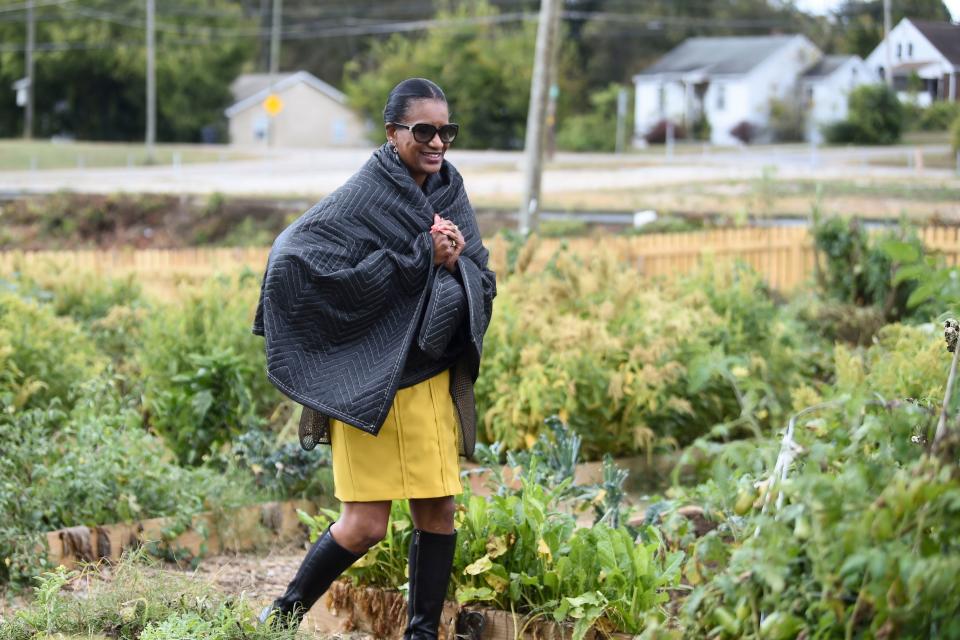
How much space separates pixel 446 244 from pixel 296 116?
6665 cm

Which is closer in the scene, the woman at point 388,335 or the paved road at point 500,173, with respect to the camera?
the woman at point 388,335

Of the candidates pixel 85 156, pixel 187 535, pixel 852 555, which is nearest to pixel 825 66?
pixel 187 535

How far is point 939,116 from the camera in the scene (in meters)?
11.7

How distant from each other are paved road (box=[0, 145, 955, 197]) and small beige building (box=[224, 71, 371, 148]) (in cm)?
1794

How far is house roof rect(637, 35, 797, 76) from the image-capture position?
136 feet

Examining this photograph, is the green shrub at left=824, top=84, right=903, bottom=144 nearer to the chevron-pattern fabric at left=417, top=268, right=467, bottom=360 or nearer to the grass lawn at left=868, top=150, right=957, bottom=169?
the grass lawn at left=868, top=150, right=957, bottom=169

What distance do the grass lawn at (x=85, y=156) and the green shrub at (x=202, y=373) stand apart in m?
39.3

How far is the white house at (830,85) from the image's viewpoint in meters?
16.5

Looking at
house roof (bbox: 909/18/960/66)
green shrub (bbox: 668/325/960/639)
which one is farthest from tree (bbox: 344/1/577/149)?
green shrub (bbox: 668/325/960/639)

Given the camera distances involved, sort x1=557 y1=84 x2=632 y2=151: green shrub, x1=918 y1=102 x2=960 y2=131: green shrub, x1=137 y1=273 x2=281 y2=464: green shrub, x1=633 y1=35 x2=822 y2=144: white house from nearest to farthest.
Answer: x1=137 y1=273 x2=281 y2=464: green shrub, x1=918 y1=102 x2=960 y2=131: green shrub, x1=633 y1=35 x2=822 y2=144: white house, x1=557 y1=84 x2=632 y2=151: green shrub

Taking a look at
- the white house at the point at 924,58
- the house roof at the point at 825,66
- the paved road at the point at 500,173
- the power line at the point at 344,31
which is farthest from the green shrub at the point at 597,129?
the white house at the point at 924,58

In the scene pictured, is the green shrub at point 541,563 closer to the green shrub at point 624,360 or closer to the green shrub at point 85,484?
the green shrub at point 85,484

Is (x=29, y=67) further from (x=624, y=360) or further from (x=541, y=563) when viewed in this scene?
(x=541, y=563)

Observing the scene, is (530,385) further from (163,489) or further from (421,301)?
(421,301)
